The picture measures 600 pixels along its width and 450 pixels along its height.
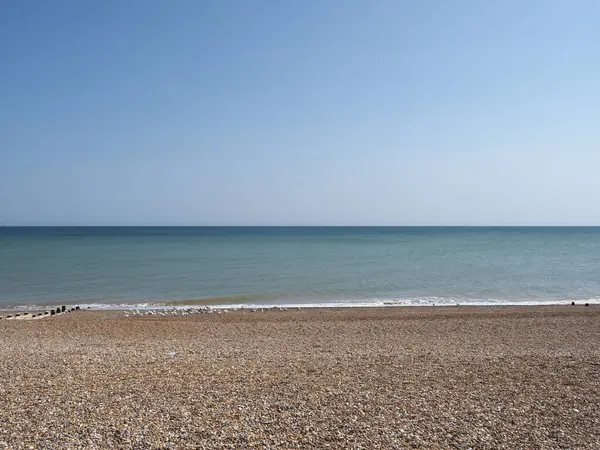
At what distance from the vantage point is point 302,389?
7762 millimetres

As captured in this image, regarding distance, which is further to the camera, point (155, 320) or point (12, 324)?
point (155, 320)

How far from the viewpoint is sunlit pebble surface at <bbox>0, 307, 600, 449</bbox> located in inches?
235

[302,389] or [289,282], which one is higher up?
[302,389]

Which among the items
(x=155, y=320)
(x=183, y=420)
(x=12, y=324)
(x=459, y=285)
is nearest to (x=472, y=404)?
(x=183, y=420)

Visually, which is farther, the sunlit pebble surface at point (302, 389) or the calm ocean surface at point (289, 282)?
the calm ocean surface at point (289, 282)

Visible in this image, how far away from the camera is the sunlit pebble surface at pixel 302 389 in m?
5.97

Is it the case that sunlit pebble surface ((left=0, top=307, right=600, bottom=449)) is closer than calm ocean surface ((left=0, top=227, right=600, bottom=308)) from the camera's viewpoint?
Yes

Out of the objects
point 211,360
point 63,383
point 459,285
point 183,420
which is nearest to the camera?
point 183,420

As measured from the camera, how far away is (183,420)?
20.9ft

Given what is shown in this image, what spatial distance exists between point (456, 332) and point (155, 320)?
10.1 m

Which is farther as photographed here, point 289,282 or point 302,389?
point 289,282

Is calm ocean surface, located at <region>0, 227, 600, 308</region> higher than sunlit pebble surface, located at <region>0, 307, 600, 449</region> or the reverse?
the reverse

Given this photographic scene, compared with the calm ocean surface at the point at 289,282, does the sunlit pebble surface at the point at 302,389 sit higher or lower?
higher

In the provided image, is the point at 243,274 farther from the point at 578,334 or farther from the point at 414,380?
the point at 414,380
